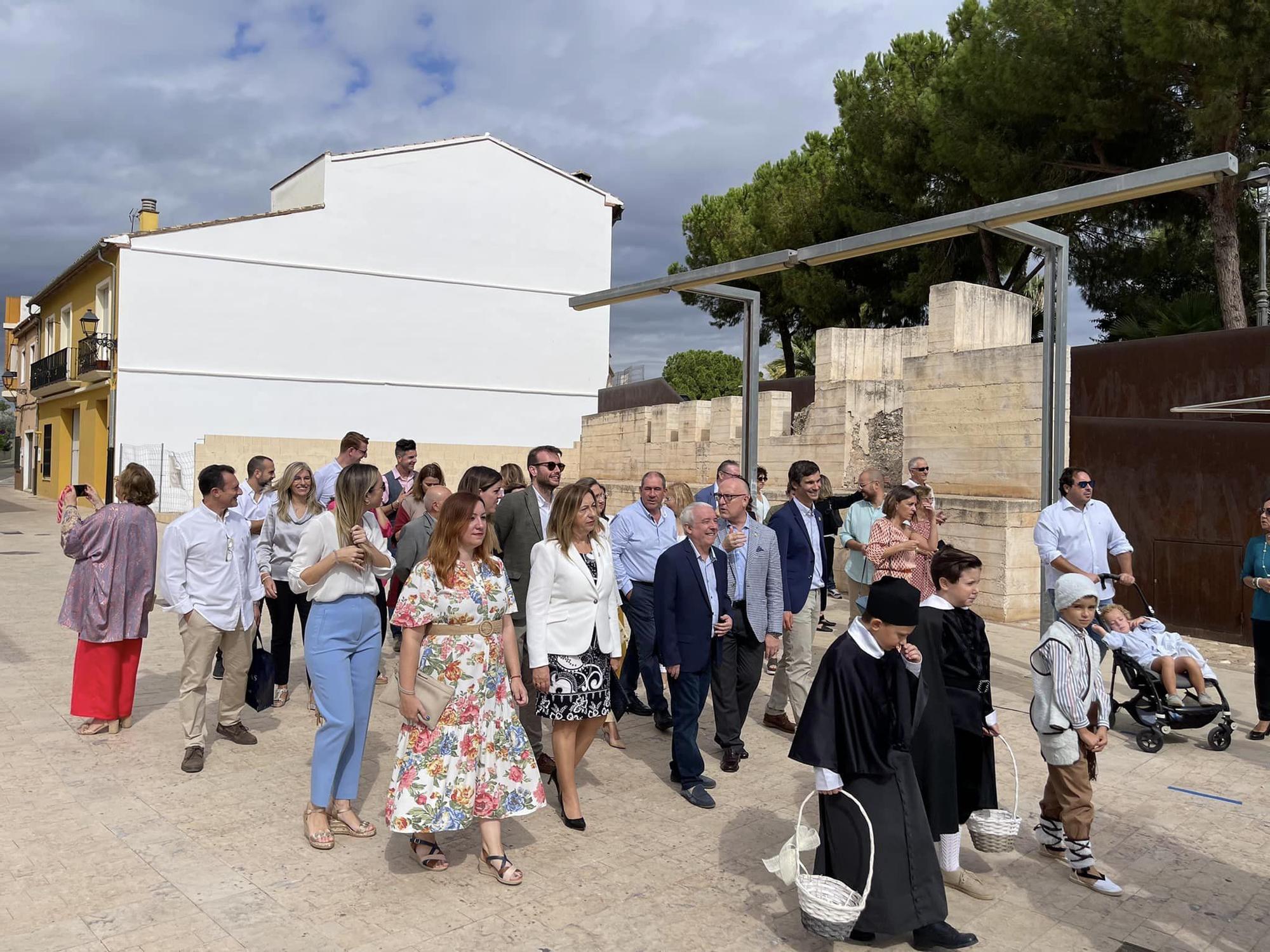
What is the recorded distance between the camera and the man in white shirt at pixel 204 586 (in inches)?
231

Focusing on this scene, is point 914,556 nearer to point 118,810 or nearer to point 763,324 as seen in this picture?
point 118,810

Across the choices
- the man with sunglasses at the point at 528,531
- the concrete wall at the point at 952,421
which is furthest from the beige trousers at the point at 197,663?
the concrete wall at the point at 952,421

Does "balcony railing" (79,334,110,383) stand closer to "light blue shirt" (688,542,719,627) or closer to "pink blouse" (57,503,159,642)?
"pink blouse" (57,503,159,642)

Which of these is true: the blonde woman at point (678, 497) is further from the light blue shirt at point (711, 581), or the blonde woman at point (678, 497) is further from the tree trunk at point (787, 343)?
the tree trunk at point (787, 343)

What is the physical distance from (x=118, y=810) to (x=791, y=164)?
28624mm

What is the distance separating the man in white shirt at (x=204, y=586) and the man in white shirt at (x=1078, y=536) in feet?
18.2

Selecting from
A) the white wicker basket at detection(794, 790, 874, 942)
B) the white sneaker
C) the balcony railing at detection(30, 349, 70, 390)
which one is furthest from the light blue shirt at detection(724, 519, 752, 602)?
the balcony railing at detection(30, 349, 70, 390)

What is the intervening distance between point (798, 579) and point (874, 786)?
10.2 ft

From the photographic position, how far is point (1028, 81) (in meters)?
19.1

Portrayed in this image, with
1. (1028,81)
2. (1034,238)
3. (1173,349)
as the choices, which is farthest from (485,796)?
(1028,81)

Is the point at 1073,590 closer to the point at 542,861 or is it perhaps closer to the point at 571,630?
the point at 571,630

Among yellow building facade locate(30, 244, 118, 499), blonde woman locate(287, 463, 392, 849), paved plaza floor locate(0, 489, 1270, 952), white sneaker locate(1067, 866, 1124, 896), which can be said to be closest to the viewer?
paved plaza floor locate(0, 489, 1270, 952)

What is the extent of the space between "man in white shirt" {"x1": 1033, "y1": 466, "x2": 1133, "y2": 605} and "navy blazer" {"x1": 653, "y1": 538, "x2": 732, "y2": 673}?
3.07 m

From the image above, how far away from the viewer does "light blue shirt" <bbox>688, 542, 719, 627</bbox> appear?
5656 mm
